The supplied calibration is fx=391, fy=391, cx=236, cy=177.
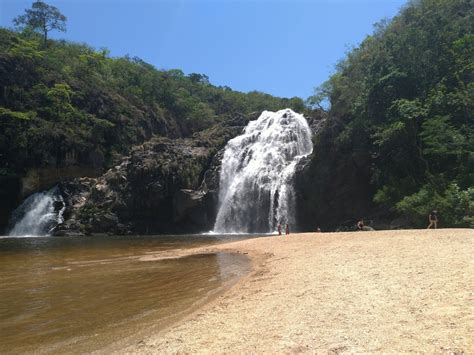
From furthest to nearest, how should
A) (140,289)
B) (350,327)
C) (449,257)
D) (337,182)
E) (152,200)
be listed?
(152,200)
(337,182)
(140,289)
(449,257)
(350,327)

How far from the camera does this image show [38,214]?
47.2 meters

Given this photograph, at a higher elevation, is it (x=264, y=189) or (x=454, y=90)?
(x=454, y=90)

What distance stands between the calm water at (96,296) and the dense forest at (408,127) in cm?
1554

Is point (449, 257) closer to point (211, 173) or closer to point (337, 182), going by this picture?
point (337, 182)

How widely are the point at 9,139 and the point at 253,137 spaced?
1235 inches

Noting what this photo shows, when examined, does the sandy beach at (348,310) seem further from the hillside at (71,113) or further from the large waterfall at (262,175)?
the hillside at (71,113)

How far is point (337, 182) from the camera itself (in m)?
36.6

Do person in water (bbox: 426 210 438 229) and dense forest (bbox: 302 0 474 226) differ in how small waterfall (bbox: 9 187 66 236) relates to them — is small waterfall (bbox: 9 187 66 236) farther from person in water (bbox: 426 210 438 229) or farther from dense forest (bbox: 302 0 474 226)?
person in water (bbox: 426 210 438 229)

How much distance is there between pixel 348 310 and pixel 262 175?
35417mm

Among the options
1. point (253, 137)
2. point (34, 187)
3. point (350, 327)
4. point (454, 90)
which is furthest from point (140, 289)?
point (34, 187)

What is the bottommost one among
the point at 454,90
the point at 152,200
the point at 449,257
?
the point at 449,257

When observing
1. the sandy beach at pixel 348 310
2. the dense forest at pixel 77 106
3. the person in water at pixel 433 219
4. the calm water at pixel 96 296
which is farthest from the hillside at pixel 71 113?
the sandy beach at pixel 348 310

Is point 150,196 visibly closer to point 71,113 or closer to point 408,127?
point 71,113

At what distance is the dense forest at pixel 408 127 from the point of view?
2564 cm
